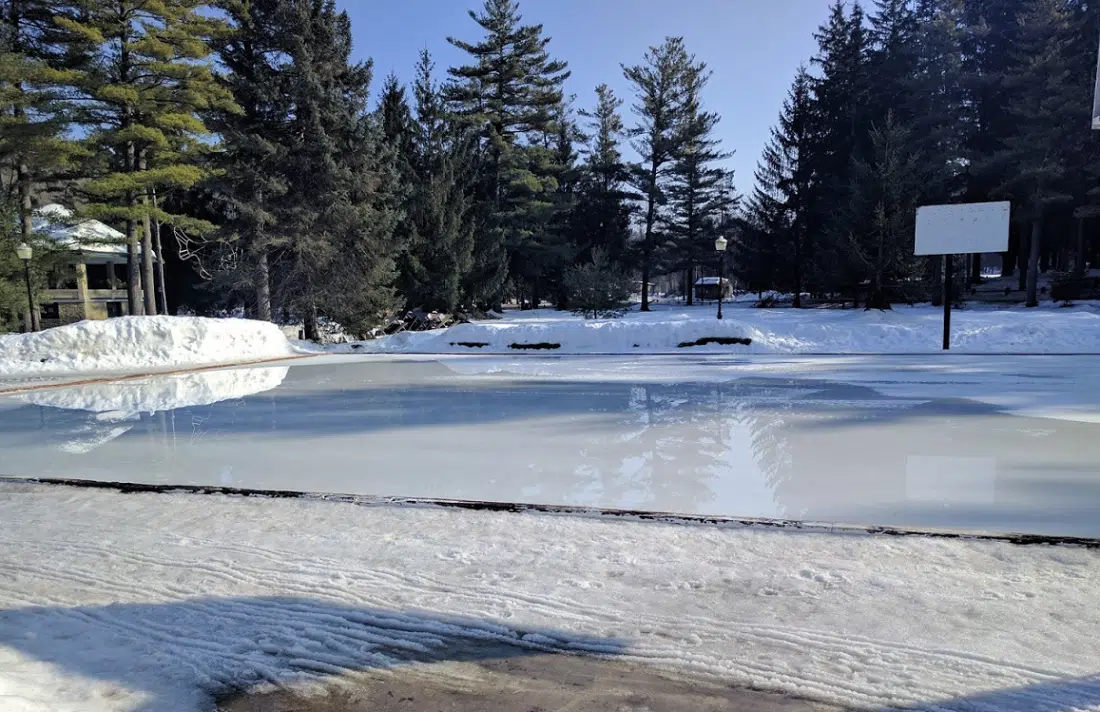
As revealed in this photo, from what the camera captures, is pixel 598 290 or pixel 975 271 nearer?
pixel 598 290

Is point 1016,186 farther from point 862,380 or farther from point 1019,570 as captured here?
point 1019,570

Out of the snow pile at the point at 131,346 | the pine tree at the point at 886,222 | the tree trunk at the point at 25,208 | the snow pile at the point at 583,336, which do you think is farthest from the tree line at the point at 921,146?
the tree trunk at the point at 25,208

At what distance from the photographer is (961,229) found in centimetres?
1741

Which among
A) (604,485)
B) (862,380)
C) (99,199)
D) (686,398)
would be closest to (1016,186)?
(862,380)

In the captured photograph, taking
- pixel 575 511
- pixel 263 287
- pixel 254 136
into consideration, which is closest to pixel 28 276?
pixel 263 287

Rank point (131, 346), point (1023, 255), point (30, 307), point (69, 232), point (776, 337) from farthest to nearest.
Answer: point (1023, 255) → point (69, 232) → point (30, 307) → point (776, 337) → point (131, 346)

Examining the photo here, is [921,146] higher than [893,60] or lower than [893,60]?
lower

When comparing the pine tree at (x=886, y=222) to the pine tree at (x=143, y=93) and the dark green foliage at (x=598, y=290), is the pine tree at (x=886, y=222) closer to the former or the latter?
the dark green foliage at (x=598, y=290)

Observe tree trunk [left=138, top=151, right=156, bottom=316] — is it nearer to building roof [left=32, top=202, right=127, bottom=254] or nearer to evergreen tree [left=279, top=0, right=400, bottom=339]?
building roof [left=32, top=202, right=127, bottom=254]

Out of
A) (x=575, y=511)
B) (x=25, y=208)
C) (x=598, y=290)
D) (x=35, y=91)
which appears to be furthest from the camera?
(x=598, y=290)

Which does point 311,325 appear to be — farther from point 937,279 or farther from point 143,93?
point 937,279

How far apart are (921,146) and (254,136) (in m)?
29.9

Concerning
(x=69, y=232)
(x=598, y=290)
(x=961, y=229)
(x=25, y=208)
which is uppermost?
(x=25, y=208)

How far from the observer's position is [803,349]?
53.8 ft
